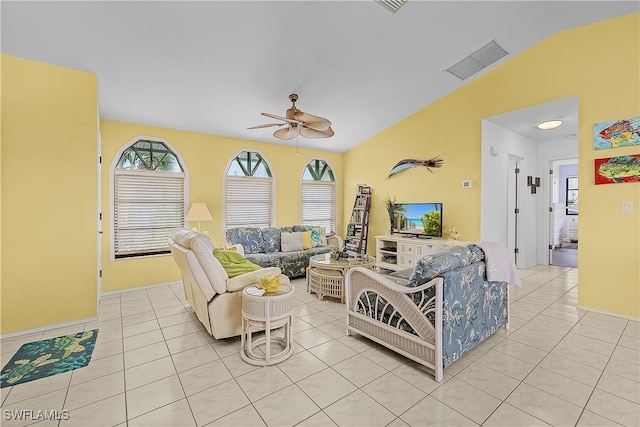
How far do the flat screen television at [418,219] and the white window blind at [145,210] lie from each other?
400 cm

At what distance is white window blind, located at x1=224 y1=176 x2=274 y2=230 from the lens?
549cm

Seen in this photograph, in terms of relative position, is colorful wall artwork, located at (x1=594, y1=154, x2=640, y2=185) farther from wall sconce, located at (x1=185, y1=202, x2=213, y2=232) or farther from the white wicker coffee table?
wall sconce, located at (x1=185, y1=202, x2=213, y2=232)

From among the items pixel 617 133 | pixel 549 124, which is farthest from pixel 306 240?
pixel 617 133

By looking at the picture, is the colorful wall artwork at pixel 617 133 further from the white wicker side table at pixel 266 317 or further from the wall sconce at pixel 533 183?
the white wicker side table at pixel 266 317

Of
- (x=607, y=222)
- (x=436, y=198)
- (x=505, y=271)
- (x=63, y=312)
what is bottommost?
(x=63, y=312)

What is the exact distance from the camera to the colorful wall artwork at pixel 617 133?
126 inches

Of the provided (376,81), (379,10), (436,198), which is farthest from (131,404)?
(436,198)

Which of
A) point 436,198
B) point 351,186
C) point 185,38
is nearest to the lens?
point 185,38

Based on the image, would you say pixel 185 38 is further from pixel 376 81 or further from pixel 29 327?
pixel 29 327

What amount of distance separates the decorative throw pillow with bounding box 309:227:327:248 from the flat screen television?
55.0 inches

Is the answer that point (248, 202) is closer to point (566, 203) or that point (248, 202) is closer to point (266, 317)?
point (266, 317)

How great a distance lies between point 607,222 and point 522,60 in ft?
7.87

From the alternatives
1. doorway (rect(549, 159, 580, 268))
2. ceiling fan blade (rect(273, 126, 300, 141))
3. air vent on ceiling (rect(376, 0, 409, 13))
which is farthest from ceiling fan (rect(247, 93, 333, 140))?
doorway (rect(549, 159, 580, 268))

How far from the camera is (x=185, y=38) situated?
2.81 meters
